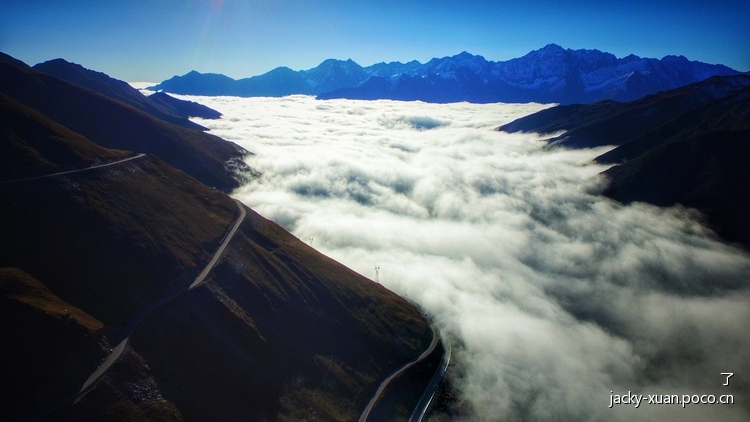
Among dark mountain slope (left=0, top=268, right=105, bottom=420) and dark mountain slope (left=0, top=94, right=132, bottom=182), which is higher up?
dark mountain slope (left=0, top=94, right=132, bottom=182)

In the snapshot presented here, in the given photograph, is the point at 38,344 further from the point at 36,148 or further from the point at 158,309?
the point at 36,148

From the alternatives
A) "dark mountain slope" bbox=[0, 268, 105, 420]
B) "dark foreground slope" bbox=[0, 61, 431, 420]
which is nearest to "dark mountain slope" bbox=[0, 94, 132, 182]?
"dark foreground slope" bbox=[0, 61, 431, 420]

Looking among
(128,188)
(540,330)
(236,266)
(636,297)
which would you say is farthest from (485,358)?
(128,188)

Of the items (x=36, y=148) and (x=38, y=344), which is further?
(x=36, y=148)

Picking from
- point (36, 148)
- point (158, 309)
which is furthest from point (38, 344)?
point (36, 148)

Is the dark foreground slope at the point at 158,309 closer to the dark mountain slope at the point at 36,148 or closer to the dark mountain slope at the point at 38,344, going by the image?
the dark mountain slope at the point at 38,344

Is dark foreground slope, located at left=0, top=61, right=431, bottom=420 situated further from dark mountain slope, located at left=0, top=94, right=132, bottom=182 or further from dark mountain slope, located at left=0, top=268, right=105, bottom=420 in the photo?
dark mountain slope, located at left=0, top=94, right=132, bottom=182

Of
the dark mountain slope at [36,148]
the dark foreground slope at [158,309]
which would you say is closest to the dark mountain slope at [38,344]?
the dark foreground slope at [158,309]

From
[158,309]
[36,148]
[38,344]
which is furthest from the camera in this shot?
[36,148]

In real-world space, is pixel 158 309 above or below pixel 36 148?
below

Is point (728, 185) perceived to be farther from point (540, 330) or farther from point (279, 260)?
point (279, 260)
